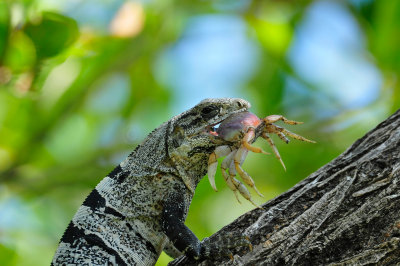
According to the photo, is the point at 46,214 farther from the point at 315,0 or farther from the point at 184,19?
the point at 315,0

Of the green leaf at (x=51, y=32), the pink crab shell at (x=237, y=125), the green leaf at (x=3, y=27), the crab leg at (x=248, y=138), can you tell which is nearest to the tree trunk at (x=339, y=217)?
the crab leg at (x=248, y=138)

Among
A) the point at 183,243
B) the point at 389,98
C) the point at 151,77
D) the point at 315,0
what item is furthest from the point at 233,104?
the point at 315,0

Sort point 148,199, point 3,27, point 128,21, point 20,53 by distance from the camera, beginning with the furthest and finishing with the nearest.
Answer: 1. point 128,21
2. point 148,199
3. point 20,53
4. point 3,27

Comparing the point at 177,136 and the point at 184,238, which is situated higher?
the point at 177,136

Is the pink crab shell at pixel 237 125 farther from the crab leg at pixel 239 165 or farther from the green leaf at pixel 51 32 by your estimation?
the green leaf at pixel 51 32

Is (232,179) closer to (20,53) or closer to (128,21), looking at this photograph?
(20,53)

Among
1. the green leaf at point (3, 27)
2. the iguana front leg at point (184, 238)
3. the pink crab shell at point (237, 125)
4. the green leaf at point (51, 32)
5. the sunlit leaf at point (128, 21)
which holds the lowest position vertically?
the iguana front leg at point (184, 238)

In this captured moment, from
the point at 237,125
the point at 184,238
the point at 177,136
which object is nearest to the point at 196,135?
the point at 177,136
